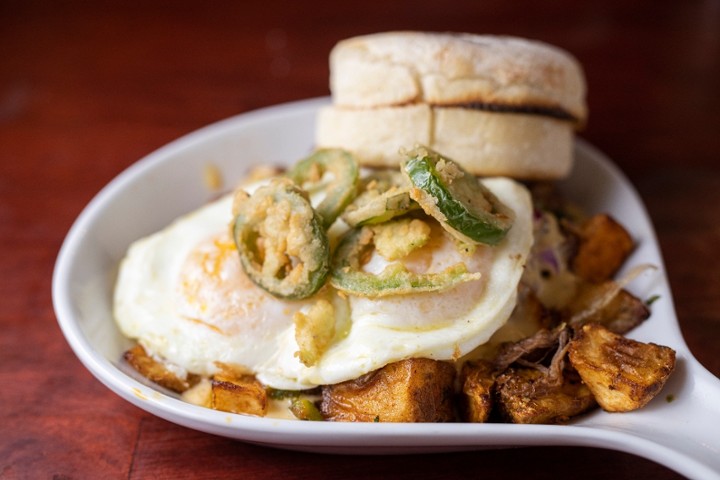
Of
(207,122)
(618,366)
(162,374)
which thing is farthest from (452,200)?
(207,122)

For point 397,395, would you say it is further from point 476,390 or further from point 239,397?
point 239,397

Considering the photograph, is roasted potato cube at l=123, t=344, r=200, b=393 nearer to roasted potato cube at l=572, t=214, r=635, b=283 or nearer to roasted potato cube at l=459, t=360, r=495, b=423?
roasted potato cube at l=459, t=360, r=495, b=423

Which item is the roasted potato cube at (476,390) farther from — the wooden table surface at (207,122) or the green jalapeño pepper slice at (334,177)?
the green jalapeño pepper slice at (334,177)

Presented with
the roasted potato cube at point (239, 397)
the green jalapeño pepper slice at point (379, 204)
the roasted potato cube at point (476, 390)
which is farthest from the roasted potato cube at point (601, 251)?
the roasted potato cube at point (239, 397)

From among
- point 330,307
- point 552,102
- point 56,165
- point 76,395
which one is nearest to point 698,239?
point 552,102

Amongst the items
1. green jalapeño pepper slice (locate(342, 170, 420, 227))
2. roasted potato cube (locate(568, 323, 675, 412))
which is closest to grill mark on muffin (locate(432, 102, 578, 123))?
green jalapeño pepper slice (locate(342, 170, 420, 227))

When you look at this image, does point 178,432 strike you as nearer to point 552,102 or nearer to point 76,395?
point 76,395
